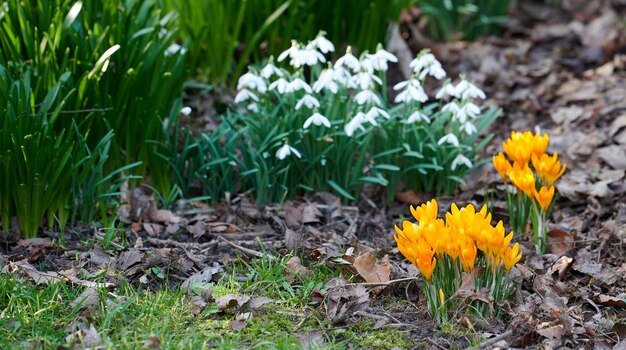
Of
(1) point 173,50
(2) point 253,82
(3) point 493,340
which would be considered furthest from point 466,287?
(1) point 173,50

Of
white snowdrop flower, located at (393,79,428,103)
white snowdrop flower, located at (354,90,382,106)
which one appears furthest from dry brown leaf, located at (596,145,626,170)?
white snowdrop flower, located at (354,90,382,106)

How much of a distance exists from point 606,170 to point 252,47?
2019 mm

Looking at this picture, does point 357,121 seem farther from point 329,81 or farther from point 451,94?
point 451,94

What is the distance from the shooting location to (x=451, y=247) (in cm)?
258

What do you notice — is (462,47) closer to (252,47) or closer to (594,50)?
(594,50)

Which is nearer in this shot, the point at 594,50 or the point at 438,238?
the point at 438,238

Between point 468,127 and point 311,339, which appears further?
point 468,127

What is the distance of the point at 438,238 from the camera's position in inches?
102

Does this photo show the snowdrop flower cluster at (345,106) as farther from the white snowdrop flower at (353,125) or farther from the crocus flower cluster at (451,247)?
the crocus flower cluster at (451,247)

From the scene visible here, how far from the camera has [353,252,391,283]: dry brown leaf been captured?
9.71ft

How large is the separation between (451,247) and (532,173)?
795mm

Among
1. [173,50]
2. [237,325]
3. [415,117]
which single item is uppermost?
[173,50]

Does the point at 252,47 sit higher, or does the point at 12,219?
the point at 252,47

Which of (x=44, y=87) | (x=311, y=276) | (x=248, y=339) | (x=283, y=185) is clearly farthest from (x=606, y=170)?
(x=44, y=87)
